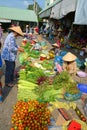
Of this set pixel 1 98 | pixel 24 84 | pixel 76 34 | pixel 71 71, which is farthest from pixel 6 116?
pixel 76 34

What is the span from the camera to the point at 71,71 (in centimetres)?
843

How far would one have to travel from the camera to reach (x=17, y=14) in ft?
178

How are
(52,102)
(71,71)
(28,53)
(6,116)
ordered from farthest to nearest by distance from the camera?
(28,53), (71,71), (52,102), (6,116)

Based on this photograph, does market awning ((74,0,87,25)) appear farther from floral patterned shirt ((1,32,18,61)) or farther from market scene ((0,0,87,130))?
floral patterned shirt ((1,32,18,61))

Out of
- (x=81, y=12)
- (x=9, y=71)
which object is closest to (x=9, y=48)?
(x=9, y=71)

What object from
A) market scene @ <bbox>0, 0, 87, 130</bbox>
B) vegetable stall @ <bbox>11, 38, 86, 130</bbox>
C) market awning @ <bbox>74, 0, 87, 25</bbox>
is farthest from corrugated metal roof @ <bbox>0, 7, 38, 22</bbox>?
vegetable stall @ <bbox>11, 38, 86, 130</bbox>

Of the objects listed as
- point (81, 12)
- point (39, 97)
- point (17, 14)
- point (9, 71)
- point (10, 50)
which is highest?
point (81, 12)

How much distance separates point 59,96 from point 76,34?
11820mm

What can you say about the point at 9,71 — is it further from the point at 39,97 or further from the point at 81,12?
the point at 81,12

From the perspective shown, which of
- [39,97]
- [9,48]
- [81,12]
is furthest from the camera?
[81,12]

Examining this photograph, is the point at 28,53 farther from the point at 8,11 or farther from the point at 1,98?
the point at 8,11

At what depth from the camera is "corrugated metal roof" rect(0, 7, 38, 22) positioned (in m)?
52.2

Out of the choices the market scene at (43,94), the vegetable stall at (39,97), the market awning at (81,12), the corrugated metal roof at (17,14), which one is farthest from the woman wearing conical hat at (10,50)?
the corrugated metal roof at (17,14)

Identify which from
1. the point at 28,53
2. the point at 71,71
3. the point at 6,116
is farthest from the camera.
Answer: the point at 28,53
